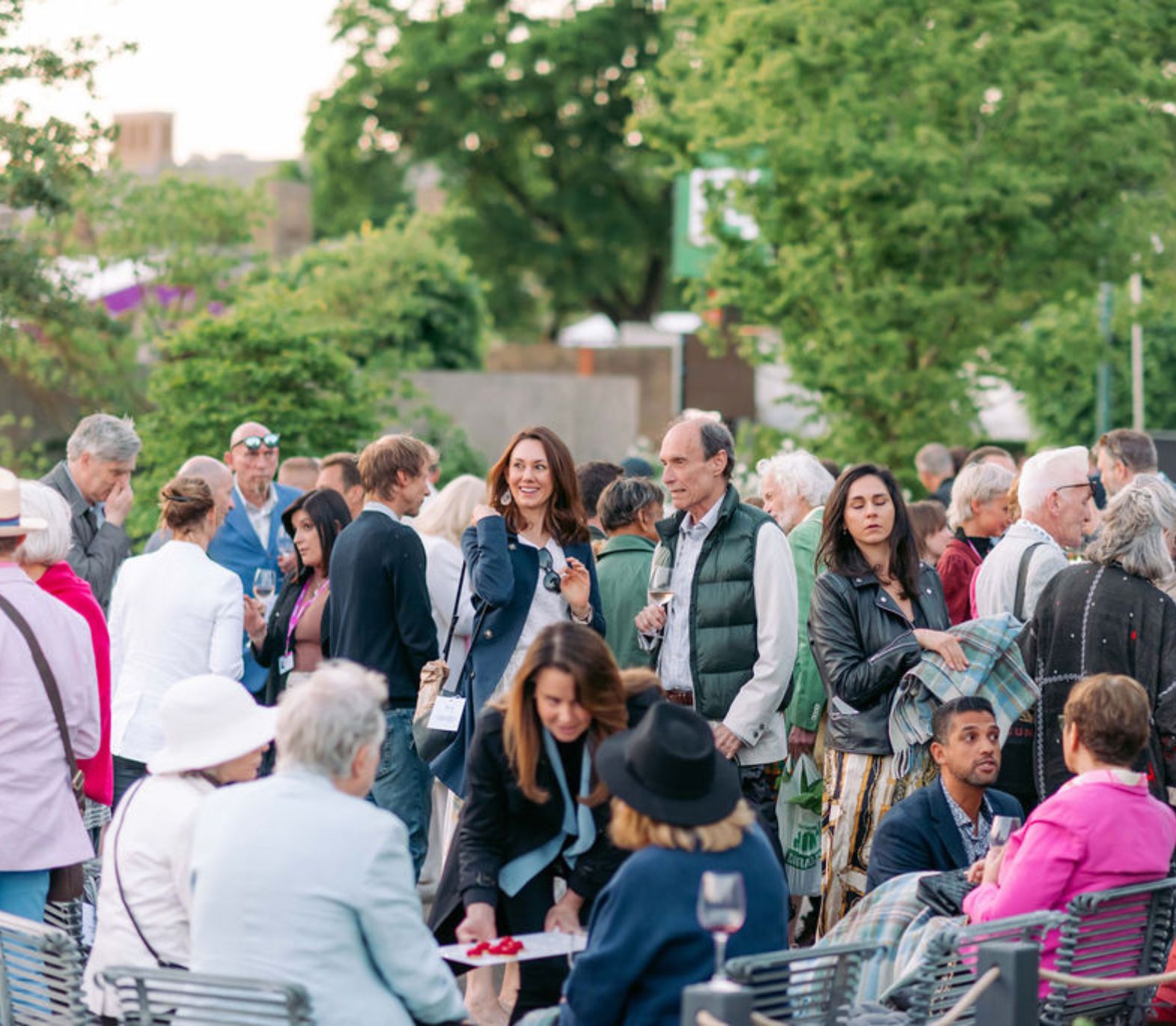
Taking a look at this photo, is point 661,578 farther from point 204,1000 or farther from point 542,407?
point 542,407

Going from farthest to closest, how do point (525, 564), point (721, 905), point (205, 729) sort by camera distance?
point (525, 564), point (205, 729), point (721, 905)

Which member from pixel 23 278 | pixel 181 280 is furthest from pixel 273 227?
pixel 23 278

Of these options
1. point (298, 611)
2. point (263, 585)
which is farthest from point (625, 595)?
point (263, 585)

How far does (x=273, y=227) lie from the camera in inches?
1512

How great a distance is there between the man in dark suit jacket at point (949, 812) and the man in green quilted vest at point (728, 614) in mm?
646

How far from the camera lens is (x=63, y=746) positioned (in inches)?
224

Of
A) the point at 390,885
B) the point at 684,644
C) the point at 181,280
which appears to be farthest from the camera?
the point at 181,280

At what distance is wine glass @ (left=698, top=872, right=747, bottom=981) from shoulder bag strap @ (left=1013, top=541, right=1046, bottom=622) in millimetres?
3725

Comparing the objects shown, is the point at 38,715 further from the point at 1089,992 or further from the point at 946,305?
the point at 946,305

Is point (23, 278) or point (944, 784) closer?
point (944, 784)

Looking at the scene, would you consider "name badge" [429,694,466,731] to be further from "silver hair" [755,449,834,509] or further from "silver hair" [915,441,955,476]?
"silver hair" [915,441,955,476]

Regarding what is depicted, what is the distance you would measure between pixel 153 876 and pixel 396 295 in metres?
19.5

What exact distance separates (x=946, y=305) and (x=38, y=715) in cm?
1106

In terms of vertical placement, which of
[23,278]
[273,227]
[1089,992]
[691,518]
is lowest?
[1089,992]
